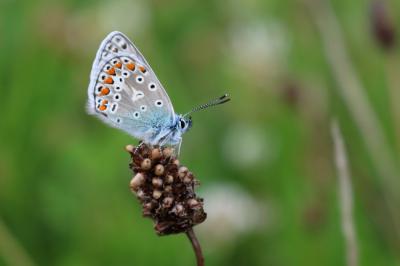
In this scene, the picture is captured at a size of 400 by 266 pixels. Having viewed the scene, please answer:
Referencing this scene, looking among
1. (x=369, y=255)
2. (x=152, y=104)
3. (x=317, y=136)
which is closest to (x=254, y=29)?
(x=317, y=136)

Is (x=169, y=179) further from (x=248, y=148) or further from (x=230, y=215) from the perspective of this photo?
(x=248, y=148)

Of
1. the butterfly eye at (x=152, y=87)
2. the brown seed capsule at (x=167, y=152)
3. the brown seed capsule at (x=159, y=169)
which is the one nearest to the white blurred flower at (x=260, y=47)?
the butterfly eye at (x=152, y=87)

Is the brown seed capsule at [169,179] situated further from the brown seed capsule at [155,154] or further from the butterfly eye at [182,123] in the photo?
the butterfly eye at [182,123]

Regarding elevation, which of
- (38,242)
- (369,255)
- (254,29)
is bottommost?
(369,255)

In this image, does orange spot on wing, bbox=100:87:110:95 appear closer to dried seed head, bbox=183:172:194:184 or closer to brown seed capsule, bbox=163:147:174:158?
brown seed capsule, bbox=163:147:174:158

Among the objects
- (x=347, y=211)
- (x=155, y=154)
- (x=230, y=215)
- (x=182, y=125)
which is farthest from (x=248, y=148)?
(x=155, y=154)

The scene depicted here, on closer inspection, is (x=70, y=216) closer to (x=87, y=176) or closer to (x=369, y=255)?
(x=87, y=176)

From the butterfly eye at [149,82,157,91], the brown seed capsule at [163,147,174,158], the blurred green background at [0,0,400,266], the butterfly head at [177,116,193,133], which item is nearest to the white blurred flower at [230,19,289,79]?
the blurred green background at [0,0,400,266]
